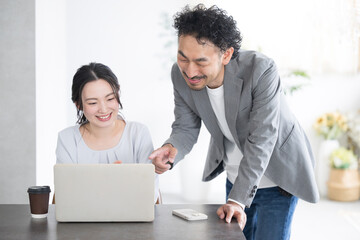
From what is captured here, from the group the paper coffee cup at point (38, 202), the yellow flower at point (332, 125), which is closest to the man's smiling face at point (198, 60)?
the paper coffee cup at point (38, 202)

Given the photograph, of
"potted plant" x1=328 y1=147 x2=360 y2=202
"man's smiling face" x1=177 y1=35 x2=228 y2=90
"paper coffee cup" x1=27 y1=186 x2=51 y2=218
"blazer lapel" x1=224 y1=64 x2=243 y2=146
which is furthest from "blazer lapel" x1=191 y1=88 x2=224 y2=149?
"potted plant" x1=328 y1=147 x2=360 y2=202

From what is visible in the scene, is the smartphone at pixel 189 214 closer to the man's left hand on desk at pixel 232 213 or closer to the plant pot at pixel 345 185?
the man's left hand on desk at pixel 232 213

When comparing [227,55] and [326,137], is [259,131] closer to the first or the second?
[227,55]

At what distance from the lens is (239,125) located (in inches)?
77.9

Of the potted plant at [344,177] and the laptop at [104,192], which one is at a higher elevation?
the laptop at [104,192]

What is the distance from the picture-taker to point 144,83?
5.00 metres

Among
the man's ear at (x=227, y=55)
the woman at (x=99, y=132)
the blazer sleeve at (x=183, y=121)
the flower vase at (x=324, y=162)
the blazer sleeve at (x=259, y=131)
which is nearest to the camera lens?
the blazer sleeve at (x=259, y=131)

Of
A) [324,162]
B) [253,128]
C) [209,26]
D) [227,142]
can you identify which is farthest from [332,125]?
[209,26]

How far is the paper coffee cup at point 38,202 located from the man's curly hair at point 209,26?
789 mm

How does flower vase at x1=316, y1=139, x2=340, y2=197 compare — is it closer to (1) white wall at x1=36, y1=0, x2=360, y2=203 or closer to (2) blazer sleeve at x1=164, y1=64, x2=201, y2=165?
(1) white wall at x1=36, y1=0, x2=360, y2=203

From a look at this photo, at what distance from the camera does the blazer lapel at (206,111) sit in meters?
2.02

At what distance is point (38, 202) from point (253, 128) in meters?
0.86

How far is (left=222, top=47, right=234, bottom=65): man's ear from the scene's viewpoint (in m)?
1.84

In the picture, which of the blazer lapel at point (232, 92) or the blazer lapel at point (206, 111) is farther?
the blazer lapel at point (206, 111)
